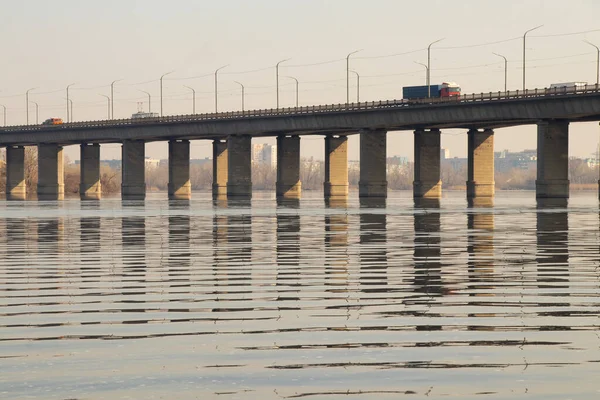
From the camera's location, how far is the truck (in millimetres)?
120938

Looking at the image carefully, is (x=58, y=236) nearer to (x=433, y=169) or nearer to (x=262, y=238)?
(x=262, y=238)

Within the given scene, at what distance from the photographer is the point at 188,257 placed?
1096 inches

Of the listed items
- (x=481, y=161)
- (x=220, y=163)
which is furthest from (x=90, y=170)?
(x=481, y=161)

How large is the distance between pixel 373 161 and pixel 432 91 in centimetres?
1199

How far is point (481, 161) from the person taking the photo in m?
132

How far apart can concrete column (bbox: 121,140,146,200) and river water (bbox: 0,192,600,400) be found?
126 meters

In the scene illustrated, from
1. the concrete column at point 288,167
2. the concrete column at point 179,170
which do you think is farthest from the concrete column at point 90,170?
the concrete column at point 288,167

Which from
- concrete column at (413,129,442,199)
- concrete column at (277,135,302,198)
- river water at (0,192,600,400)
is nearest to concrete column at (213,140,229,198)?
concrete column at (277,135,302,198)

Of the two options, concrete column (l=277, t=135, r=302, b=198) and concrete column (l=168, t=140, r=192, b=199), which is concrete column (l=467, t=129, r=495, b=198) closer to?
concrete column (l=277, t=135, r=302, b=198)

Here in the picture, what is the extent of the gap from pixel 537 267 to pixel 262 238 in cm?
1509

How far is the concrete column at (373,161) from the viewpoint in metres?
129

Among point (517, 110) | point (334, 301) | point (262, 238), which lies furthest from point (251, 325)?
point (517, 110)

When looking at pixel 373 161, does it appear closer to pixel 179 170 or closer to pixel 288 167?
pixel 288 167

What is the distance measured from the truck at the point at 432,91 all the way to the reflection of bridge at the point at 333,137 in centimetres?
196
